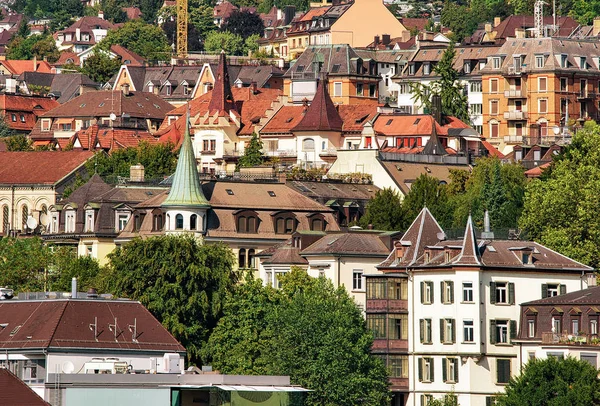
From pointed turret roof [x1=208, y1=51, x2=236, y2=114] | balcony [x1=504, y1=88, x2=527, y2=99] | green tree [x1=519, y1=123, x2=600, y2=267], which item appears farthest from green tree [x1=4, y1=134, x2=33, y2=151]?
green tree [x1=519, y1=123, x2=600, y2=267]

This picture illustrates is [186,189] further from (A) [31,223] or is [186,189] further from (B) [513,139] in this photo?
(B) [513,139]

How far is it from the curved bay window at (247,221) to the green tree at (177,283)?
15.3 m

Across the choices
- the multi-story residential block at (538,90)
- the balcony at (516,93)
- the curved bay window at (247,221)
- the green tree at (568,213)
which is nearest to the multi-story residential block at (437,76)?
the multi-story residential block at (538,90)

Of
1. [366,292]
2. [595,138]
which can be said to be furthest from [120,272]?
[595,138]

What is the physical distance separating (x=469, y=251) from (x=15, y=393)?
2894cm

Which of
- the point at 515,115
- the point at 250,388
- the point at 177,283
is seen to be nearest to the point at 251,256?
the point at 177,283

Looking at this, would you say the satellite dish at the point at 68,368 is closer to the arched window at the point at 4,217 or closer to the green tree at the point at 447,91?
the arched window at the point at 4,217

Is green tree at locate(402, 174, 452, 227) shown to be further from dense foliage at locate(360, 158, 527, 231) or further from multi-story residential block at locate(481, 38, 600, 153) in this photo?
multi-story residential block at locate(481, 38, 600, 153)

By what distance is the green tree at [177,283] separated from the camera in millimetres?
115562

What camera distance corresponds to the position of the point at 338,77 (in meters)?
186

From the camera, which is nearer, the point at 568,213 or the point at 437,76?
the point at 568,213

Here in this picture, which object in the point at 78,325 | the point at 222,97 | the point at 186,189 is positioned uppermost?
the point at 222,97

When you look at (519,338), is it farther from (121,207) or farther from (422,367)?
(121,207)

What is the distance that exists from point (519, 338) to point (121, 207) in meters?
40.7
